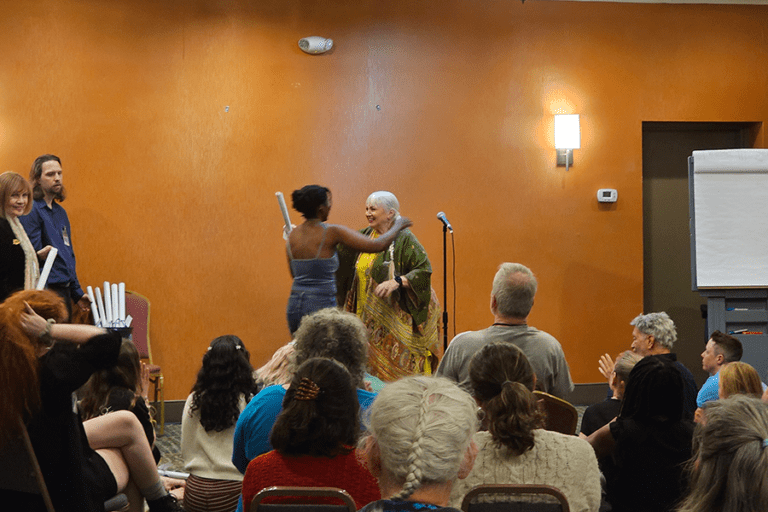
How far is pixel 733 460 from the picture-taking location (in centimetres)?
140

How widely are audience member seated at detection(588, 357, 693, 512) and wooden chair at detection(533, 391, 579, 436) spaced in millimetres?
205

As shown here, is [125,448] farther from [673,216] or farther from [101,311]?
[673,216]

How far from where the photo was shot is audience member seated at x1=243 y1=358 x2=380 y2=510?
1834mm

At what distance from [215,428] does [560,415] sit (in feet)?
4.10

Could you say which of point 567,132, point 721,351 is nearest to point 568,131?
point 567,132

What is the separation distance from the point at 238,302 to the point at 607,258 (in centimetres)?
294

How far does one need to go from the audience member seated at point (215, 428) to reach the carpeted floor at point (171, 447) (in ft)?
4.69

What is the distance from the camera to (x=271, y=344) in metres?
6.11

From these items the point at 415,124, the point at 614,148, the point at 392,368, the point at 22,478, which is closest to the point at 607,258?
the point at 614,148

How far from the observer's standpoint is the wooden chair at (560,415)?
105 inches

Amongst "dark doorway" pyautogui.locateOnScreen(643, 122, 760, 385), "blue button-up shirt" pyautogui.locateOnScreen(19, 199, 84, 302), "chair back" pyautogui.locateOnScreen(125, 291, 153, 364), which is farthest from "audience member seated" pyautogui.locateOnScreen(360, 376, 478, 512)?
"dark doorway" pyautogui.locateOnScreen(643, 122, 760, 385)

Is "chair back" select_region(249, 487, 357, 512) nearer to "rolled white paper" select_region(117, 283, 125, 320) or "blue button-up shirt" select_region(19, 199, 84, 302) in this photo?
"blue button-up shirt" select_region(19, 199, 84, 302)

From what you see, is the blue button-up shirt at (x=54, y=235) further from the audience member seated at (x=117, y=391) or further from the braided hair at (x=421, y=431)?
the braided hair at (x=421, y=431)

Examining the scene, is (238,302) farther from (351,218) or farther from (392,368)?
(392,368)
